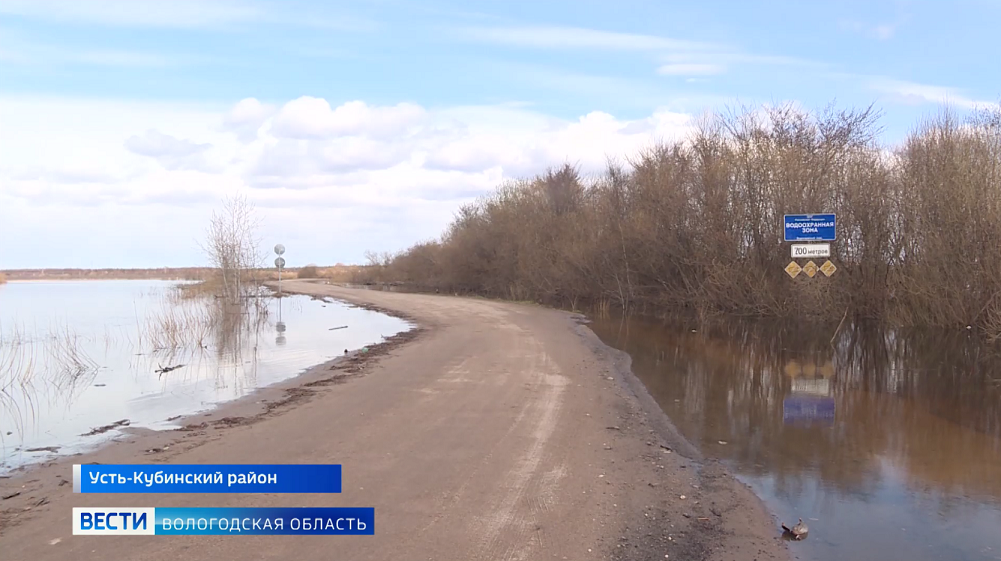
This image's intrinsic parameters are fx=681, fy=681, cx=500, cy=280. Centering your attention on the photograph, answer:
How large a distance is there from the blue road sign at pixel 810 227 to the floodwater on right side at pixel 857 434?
12.3 feet

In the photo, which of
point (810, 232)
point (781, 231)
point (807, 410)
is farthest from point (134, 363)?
point (781, 231)

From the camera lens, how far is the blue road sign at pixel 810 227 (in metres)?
20.5

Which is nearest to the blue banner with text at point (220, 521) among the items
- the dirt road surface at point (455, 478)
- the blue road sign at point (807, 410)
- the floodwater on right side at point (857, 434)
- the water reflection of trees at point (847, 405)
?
the dirt road surface at point (455, 478)

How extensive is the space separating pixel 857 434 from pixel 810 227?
43.7ft

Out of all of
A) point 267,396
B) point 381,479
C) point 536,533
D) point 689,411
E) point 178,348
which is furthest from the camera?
point 178,348

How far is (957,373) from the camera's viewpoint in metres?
14.3

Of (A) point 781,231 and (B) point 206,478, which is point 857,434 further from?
(A) point 781,231

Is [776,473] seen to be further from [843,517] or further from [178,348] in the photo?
[178,348]

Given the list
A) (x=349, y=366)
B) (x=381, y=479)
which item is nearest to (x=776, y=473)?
(x=381, y=479)

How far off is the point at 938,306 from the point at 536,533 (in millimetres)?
21457

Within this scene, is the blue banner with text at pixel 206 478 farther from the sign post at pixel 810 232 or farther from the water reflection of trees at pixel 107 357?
the sign post at pixel 810 232

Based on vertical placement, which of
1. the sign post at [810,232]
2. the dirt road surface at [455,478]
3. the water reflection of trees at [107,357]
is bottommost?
the water reflection of trees at [107,357]

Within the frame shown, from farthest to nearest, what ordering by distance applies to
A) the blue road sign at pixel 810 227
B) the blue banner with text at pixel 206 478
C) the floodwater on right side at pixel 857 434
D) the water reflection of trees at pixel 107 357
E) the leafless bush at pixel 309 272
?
1. the leafless bush at pixel 309 272
2. the blue road sign at pixel 810 227
3. the water reflection of trees at pixel 107 357
4. the blue banner with text at pixel 206 478
5. the floodwater on right side at pixel 857 434

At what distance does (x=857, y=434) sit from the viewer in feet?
29.5
